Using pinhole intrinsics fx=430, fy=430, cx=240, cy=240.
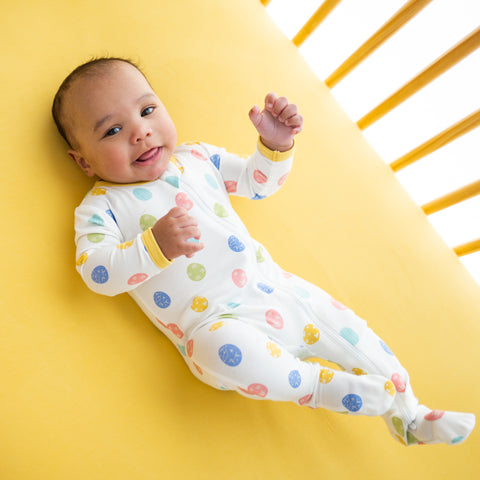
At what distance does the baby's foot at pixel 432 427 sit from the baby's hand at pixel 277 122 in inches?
24.1

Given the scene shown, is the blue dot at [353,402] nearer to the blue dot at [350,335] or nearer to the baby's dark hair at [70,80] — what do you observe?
the blue dot at [350,335]

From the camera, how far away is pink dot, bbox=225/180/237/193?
1028 millimetres

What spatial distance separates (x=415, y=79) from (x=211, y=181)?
64 centimetres

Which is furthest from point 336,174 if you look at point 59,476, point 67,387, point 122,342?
point 59,476

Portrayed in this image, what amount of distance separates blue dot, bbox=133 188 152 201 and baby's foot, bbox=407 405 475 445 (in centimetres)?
70

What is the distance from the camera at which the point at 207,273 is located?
880 millimetres

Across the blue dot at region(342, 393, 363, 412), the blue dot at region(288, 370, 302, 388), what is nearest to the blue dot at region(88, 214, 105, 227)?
the blue dot at region(288, 370, 302, 388)

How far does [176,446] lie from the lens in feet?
2.82

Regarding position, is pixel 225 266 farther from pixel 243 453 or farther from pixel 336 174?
pixel 336 174

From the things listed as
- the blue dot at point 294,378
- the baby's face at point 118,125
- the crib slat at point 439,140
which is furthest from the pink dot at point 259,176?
the crib slat at point 439,140

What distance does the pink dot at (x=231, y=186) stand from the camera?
3.37ft

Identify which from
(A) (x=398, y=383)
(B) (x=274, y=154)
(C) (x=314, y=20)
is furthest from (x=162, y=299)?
(C) (x=314, y=20)

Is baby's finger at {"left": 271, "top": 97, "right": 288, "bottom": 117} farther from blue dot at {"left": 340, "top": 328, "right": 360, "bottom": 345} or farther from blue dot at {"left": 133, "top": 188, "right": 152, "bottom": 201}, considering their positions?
blue dot at {"left": 340, "top": 328, "right": 360, "bottom": 345}

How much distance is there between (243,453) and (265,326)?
0.27 meters
